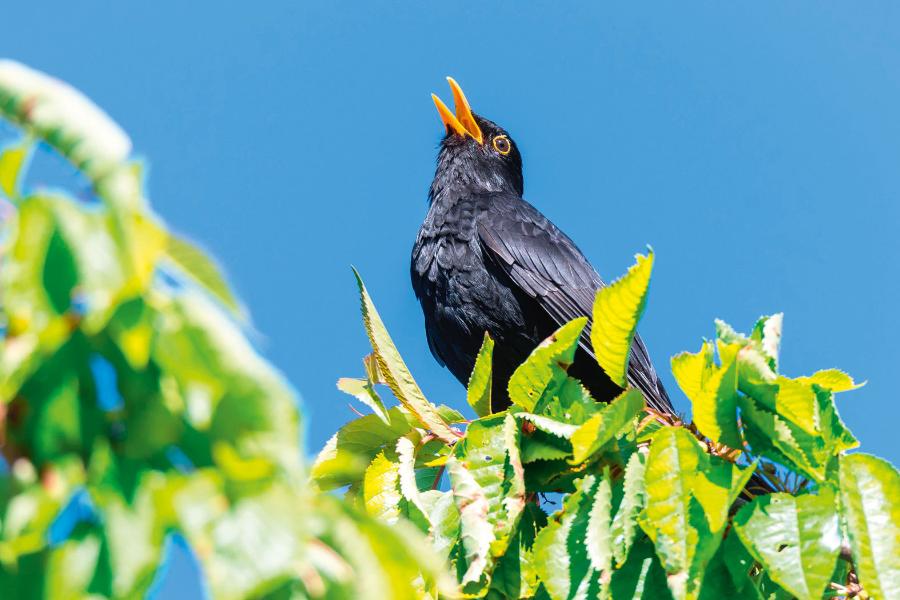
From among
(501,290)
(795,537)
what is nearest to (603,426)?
(795,537)

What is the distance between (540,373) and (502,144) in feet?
15.7

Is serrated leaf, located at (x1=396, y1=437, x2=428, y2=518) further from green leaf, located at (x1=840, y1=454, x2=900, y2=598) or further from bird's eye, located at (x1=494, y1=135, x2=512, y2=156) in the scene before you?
bird's eye, located at (x1=494, y1=135, x2=512, y2=156)

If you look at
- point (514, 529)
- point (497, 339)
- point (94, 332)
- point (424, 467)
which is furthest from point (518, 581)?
point (497, 339)

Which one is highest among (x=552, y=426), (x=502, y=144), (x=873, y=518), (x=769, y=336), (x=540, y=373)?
(x=502, y=144)

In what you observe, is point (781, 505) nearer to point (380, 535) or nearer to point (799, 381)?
point (799, 381)

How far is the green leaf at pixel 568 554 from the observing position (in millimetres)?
2162

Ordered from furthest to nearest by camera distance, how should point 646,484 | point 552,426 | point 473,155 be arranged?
point 473,155
point 552,426
point 646,484

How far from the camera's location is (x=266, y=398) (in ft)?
2.69

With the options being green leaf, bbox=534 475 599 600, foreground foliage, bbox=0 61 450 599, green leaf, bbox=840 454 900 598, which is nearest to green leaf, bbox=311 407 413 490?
green leaf, bbox=534 475 599 600

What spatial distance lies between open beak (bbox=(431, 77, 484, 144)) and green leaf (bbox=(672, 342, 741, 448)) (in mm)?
4810

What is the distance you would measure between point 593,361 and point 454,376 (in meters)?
0.89

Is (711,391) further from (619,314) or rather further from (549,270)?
(549,270)

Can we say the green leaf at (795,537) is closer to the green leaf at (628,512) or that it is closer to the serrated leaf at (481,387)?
the green leaf at (628,512)

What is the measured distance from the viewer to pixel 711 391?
222 cm
